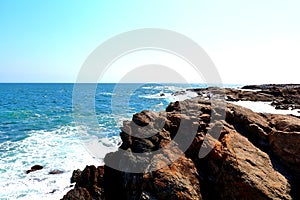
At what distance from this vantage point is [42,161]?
1471 centimetres

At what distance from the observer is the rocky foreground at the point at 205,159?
229 inches

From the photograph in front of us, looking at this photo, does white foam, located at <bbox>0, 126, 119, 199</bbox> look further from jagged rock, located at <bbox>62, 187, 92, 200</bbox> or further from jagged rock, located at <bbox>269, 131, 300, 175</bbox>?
jagged rock, located at <bbox>269, 131, 300, 175</bbox>

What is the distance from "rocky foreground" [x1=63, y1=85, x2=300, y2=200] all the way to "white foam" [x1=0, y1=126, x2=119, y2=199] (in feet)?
13.2

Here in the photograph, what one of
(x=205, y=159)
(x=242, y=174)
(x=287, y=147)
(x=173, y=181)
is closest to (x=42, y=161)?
(x=173, y=181)

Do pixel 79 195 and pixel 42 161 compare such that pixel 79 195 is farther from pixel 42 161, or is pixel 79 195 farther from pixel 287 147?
pixel 42 161

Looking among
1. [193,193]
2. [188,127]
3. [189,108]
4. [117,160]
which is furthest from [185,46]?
[193,193]

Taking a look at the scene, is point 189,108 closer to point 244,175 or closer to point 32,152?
point 244,175

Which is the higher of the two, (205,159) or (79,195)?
(205,159)

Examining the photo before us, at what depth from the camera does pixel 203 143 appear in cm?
696

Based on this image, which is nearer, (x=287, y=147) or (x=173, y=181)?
(x=173, y=181)

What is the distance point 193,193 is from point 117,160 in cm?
316

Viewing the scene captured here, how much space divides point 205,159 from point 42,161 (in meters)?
12.2

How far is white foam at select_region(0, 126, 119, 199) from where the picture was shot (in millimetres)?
10891

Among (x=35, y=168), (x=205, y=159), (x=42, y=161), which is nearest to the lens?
(x=205, y=159)
